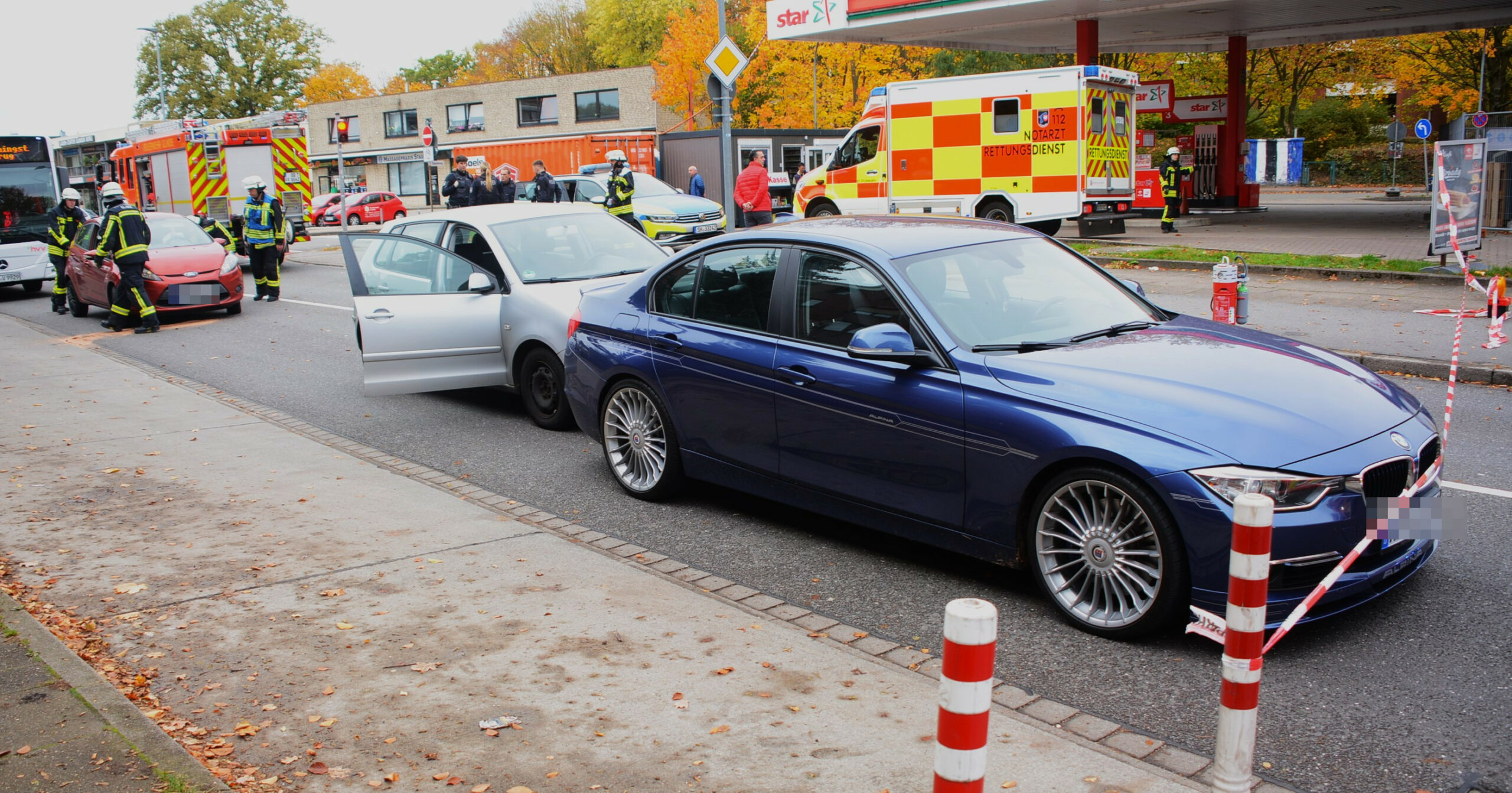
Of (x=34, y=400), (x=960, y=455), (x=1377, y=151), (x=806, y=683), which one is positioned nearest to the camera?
(x=806, y=683)

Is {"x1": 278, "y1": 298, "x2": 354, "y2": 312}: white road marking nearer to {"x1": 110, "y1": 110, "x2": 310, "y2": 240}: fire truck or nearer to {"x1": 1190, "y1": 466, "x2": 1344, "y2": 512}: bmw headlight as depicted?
{"x1": 110, "y1": 110, "x2": 310, "y2": 240}: fire truck

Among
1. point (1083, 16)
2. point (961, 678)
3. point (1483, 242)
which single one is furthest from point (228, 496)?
point (1083, 16)

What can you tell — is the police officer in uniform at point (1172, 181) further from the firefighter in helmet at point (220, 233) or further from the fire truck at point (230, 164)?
the fire truck at point (230, 164)

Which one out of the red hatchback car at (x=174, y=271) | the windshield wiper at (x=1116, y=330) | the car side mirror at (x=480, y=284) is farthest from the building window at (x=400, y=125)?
the windshield wiper at (x=1116, y=330)

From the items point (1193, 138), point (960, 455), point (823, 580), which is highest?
point (1193, 138)

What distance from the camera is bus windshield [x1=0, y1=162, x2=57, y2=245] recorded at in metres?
21.4

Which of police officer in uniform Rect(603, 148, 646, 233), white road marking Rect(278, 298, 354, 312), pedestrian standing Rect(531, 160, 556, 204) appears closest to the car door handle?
white road marking Rect(278, 298, 354, 312)

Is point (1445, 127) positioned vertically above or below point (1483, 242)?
above

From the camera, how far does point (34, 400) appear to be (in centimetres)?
1069

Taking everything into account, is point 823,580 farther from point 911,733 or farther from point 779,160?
point 779,160

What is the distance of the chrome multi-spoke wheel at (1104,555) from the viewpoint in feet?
14.1

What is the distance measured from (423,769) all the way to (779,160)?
114ft

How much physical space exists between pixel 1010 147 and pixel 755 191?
201 inches

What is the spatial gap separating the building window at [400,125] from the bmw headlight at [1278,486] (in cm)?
6947
